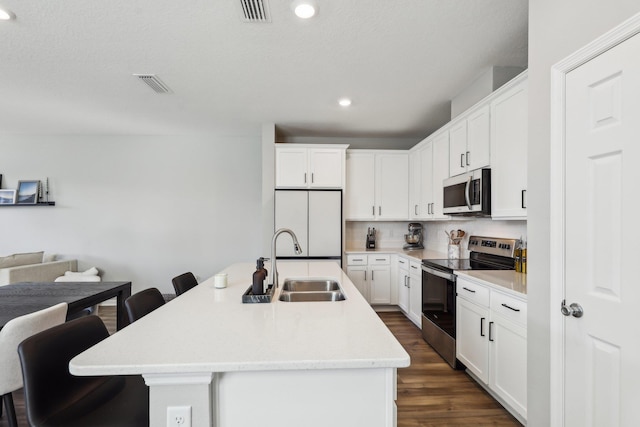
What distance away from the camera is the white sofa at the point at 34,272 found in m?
3.68

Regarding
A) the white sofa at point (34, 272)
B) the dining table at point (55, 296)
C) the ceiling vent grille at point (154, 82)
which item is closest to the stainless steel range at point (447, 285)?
the dining table at point (55, 296)

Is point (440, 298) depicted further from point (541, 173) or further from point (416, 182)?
point (416, 182)

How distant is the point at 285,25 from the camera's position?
2.12m

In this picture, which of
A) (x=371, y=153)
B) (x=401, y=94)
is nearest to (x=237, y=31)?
(x=401, y=94)

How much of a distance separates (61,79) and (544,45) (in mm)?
3835

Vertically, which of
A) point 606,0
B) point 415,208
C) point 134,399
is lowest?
point 134,399

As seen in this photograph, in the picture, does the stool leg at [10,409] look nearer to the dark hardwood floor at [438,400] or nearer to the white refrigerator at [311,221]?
the dark hardwood floor at [438,400]

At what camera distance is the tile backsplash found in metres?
3.46

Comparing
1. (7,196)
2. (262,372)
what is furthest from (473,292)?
(7,196)

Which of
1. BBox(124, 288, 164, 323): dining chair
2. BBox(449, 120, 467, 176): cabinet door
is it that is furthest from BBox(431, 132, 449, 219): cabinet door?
BBox(124, 288, 164, 323): dining chair

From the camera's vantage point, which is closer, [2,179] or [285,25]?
[285,25]

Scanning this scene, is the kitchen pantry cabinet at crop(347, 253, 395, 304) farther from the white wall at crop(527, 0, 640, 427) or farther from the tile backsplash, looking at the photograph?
the white wall at crop(527, 0, 640, 427)

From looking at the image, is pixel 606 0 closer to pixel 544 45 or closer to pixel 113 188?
pixel 544 45

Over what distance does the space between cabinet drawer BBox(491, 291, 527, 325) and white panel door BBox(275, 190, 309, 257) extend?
2.45m
